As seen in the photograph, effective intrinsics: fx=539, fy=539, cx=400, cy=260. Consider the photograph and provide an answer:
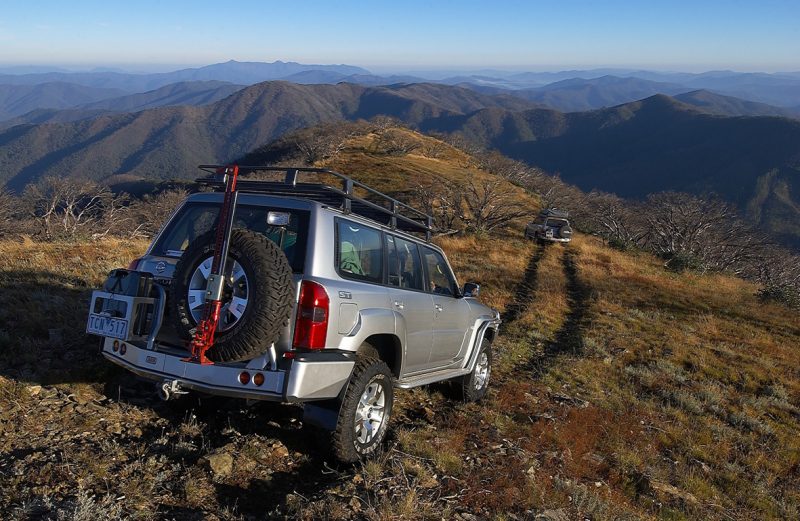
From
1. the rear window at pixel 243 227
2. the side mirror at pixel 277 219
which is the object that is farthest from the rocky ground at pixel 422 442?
the side mirror at pixel 277 219

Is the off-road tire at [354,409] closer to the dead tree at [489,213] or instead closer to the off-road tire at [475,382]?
the off-road tire at [475,382]

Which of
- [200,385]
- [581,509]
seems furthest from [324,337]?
[581,509]

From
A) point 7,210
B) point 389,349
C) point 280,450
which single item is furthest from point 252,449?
point 7,210

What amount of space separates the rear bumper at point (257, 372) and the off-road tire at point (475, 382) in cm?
279

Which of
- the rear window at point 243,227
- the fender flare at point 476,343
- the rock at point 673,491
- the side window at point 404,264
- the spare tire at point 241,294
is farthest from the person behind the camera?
the fender flare at point 476,343

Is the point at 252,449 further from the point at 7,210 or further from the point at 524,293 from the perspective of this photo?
the point at 7,210

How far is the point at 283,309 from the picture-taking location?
11.6ft

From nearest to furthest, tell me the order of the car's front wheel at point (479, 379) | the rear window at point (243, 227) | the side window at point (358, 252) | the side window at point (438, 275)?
the rear window at point (243, 227) → the side window at point (358, 252) → the side window at point (438, 275) → the car's front wheel at point (479, 379)

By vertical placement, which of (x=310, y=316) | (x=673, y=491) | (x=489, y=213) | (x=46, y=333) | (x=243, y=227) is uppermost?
(x=243, y=227)

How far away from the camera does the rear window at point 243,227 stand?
3.94m

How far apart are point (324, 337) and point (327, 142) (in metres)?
61.0

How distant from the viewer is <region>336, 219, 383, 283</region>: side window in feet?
13.5

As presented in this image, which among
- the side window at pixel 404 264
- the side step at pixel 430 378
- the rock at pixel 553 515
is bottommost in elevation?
the rock at pixel 553 515

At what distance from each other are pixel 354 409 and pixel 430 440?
4.48 feet
